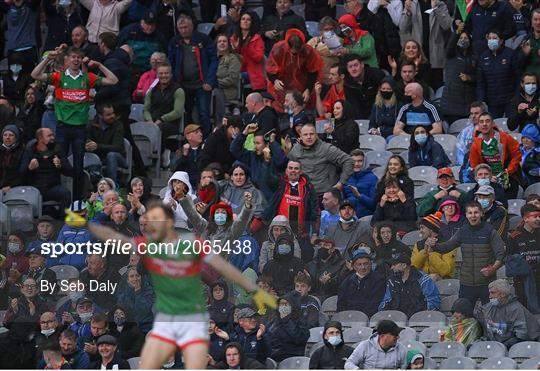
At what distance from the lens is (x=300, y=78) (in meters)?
23.1

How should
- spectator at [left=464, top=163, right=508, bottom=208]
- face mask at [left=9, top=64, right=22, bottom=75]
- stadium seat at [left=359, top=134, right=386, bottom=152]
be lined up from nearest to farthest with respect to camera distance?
spectator at [left=464, top=163, right=508, bottom=208] < stadium seat at [left=359, top=134, right=386, bottom=152] < face mask at [left=9, top=64, right=22, bottom=75]

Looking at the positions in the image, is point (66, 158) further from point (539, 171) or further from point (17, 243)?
point (539, 171)

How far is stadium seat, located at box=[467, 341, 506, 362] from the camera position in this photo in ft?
61.9

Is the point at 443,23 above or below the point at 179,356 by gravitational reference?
above

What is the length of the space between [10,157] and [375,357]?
5.90m

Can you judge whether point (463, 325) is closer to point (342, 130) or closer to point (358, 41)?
point (342, 130)

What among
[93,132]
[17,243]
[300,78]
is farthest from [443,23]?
[17,243]

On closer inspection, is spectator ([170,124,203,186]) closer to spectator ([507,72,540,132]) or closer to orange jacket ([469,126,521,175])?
orange jacket ([469,126,521,175])

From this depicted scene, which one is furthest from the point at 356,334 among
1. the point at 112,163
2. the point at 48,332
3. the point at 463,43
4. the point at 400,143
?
the point at 463,43

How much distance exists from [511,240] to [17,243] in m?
5.05

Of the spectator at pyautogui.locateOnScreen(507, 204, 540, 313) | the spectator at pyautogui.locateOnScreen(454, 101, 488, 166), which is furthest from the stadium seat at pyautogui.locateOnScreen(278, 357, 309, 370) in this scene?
the spectator at pyautogui.locateOnScreen(454, 101, 488, 166)

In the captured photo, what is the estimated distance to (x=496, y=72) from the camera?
2288 cm

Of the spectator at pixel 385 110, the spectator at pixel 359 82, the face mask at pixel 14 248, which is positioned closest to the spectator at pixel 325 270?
the face mask at pixel 14 248

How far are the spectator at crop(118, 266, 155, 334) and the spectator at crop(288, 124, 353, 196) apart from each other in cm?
277
